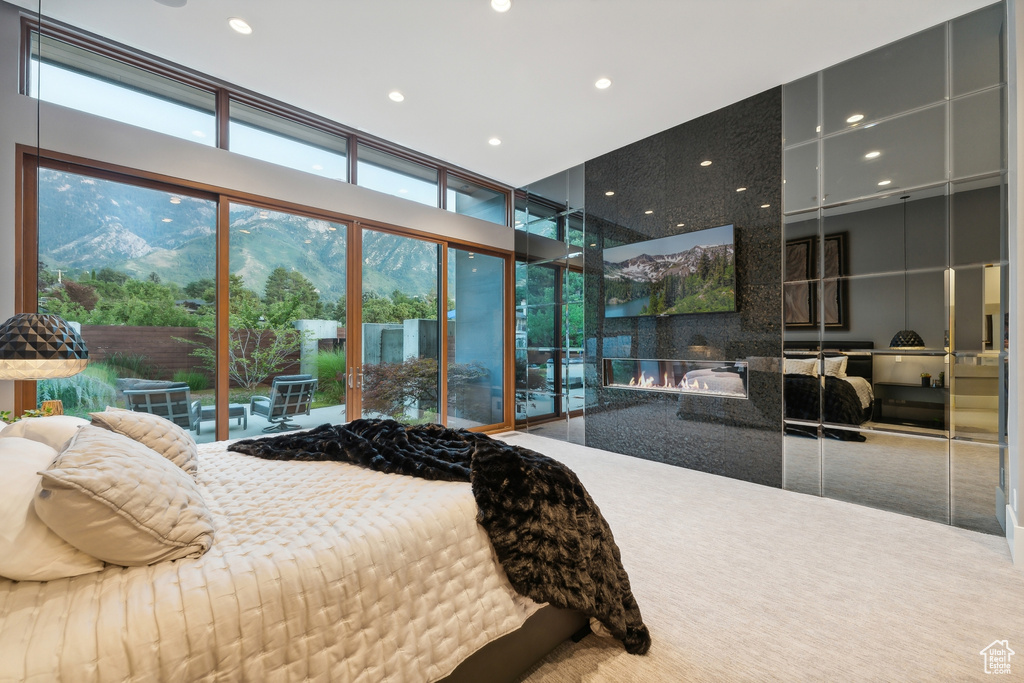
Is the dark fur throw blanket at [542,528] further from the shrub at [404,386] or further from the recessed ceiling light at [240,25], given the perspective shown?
the recessed ceiling light at [240,25]

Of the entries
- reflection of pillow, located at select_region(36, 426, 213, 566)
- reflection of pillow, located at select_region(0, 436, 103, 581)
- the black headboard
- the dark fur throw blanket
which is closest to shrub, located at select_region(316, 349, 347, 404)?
the dark fur throw blanket

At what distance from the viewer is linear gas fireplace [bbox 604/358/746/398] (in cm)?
362

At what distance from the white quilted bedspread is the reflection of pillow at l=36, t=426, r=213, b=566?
0.05m

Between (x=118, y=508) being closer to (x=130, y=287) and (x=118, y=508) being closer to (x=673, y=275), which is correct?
(x=130, y=287)

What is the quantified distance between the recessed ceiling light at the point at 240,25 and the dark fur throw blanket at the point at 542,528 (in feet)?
9.46

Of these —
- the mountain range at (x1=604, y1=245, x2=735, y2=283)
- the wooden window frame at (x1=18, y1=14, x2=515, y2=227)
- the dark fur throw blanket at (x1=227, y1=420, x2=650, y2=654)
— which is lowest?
the dark fur throw blanket at (x1=227, y1=420, x2=650, y2=654)

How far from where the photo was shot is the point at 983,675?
144cm

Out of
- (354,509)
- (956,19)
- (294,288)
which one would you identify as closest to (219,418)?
(294,288)

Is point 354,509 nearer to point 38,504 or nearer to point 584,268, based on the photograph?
point 38,504

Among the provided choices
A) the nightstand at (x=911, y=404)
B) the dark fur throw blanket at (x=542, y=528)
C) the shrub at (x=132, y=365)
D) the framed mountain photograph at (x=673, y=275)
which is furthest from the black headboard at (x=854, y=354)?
the shrub at (x=132, y=365)

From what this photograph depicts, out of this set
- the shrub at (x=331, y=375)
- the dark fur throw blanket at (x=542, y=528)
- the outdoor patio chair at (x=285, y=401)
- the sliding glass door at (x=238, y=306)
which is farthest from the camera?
the shrub at (x=331, y=375)

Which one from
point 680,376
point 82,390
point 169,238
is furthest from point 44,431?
point 680,376

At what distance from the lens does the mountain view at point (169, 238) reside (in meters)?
2.74

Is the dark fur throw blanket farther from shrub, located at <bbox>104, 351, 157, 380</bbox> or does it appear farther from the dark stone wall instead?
the dark stone wall
